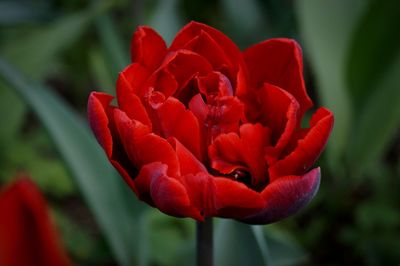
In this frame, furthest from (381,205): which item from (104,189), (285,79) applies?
(285,79)

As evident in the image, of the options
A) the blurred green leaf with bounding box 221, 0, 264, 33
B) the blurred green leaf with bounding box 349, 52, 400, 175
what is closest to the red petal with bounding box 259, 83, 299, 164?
the blurred green leaf with bounding box 349, 52, 400, 175

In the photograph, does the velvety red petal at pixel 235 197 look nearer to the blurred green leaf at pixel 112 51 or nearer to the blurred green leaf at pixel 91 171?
the blurred green leaf at pixel 91 171

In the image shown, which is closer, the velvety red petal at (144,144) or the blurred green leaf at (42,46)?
the velvety red petal at (144,144)

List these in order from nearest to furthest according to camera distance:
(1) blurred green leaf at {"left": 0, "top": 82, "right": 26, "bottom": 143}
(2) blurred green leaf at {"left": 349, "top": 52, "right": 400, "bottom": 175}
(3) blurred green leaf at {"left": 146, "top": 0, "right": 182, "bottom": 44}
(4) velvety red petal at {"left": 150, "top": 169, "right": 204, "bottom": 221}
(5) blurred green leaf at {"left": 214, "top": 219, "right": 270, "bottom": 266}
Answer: (4) velvety red petal at {"left": 150, "top": 169, "right": 204, "bottom": 221}, (5) blurred green leaf at {"left": 214, "top": 219, "right": 270, "bottom": 266}, (3) blurred green leaf at {"left": 146, "top": 0, "right": 182, "bottom": 44}, (2) blurred green leaf at {"left": 349, "top": 52, "right": 400, "bottom": 175}, (1) blurred green leaf at {"left": 0, "top": 82, "right": 26, "bottom": 143}

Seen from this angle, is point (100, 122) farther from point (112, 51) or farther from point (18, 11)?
point (18, 11)

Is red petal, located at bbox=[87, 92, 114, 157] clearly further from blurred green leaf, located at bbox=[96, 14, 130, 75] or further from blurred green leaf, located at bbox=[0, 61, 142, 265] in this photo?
blurred green leaf, located at bbox=[96, 14, 130, 75]

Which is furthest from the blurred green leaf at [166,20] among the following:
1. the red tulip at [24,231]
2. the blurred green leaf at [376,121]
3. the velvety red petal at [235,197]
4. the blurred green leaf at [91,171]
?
the velvety red petal at [235,197]

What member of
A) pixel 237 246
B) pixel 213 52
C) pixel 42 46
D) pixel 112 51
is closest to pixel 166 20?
pixel 112 51
